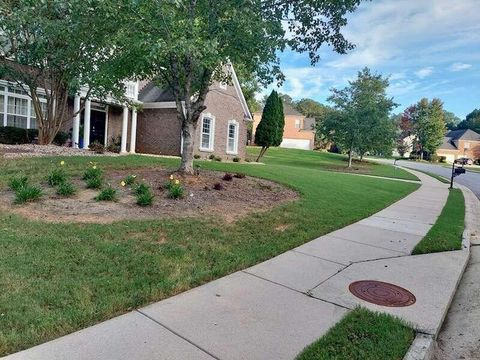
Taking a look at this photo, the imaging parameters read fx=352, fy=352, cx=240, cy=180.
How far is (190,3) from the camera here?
792 cm

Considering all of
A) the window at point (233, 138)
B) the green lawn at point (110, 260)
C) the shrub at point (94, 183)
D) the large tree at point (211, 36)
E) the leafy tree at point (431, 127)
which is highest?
the leafy tree at point (431, 127)

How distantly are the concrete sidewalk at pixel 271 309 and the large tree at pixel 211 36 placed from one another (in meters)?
4.24

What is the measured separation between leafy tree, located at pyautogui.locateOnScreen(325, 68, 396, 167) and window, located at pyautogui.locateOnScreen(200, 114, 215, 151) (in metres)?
13.7

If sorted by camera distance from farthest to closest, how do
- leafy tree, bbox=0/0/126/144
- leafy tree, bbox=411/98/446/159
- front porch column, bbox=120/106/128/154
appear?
leafy tree, bbox=411/98/446/159 → front porch column, bbox=120/106/128/154 → leafy tree, bbox=0/0/126/144

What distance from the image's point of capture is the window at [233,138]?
22.7 m

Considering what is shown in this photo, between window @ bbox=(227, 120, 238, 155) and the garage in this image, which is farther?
the garage

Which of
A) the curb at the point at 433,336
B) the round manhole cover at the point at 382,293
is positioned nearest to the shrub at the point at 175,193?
the round manhole cover at the point at 382,293

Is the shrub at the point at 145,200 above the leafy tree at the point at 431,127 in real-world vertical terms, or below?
below

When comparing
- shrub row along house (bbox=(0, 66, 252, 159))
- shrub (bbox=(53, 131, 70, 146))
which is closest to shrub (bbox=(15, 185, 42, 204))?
shrub (bbox=(53, 131, 70, 146))

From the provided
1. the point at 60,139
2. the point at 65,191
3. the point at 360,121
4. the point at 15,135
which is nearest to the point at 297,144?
the point at 360,121

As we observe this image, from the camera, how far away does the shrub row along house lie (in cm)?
1972

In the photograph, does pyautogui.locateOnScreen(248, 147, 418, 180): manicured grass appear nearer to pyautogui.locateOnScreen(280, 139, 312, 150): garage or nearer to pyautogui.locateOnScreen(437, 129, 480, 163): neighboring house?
pyautogui.locateOnScreen(280, 139, 312, 150): garage

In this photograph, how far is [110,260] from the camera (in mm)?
4223

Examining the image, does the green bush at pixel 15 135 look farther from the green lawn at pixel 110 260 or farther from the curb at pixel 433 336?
the curb at pixel 433 336
